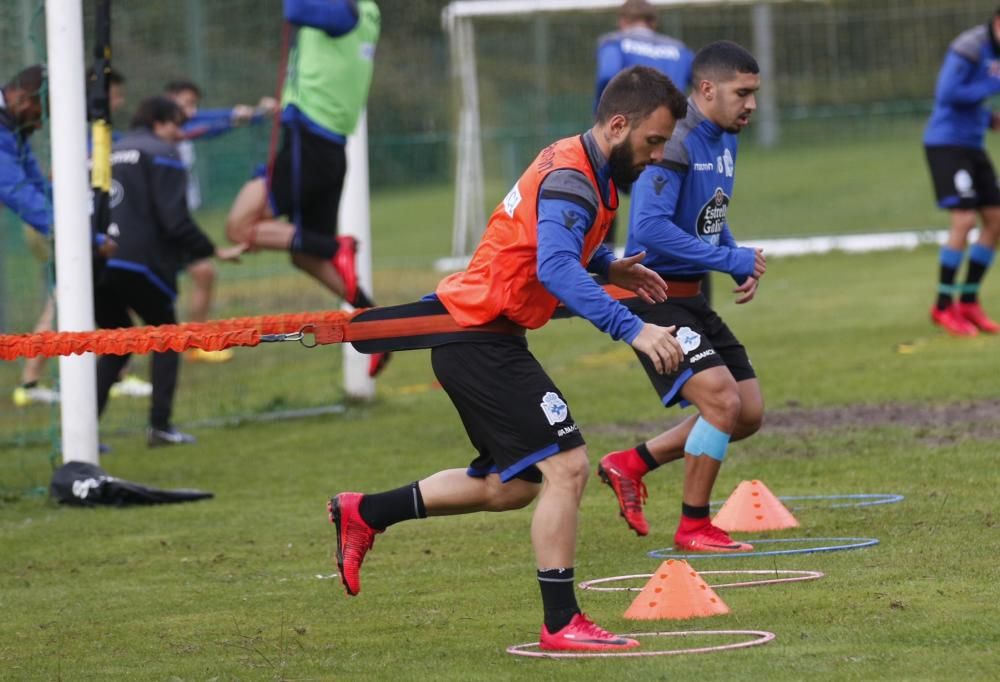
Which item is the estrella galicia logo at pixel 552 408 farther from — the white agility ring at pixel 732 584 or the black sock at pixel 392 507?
the white agility ring at pixel 732 584

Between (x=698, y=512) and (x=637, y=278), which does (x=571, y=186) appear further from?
(x=698, y=512)

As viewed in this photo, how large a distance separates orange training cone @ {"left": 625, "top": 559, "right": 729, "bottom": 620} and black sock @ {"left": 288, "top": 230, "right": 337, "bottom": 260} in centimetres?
606

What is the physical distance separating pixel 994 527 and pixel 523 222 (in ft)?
8.74

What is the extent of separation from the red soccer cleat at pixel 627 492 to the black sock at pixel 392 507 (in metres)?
1.47

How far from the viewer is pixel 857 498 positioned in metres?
8.18

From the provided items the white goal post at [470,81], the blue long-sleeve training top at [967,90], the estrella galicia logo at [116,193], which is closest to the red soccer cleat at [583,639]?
the estrella galicia logo at [116,193]

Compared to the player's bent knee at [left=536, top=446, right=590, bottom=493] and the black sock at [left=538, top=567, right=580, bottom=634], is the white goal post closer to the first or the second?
the player's bent knee at [left=536, top=446, right=590, bottom=493]

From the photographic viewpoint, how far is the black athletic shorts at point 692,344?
7215 mm

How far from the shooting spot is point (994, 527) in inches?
282

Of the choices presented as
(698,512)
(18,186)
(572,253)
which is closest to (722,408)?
(698,512)

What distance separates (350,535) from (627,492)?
5.52ft

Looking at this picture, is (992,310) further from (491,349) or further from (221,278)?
(491,349)

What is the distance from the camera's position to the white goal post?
77.2ft

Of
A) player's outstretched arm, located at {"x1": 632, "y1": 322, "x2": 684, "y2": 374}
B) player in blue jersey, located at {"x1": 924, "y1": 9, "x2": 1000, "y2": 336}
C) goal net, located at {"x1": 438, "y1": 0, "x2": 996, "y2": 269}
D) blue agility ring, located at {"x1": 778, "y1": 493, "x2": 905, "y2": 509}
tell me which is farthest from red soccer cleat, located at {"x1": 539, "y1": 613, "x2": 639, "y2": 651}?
goal net, located at {"x1": 438, "y1": 0, "x2": 996, "y2": 269}
